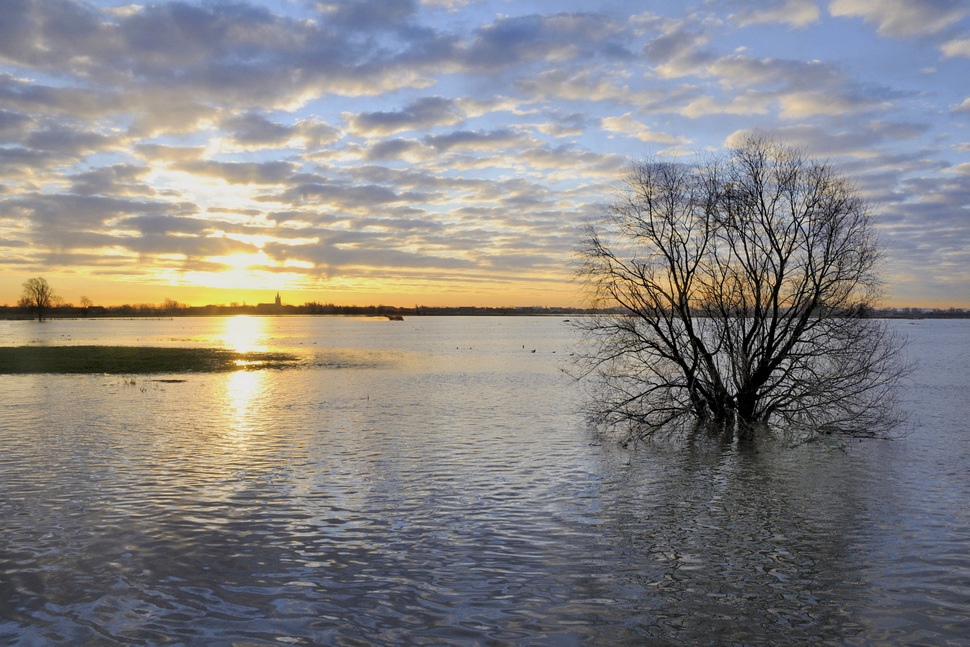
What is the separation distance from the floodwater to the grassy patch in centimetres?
2848

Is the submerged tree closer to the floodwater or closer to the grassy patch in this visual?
the floodwater

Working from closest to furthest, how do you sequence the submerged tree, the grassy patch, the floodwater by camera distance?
the floodwater → the submerged tree → the grassy patch

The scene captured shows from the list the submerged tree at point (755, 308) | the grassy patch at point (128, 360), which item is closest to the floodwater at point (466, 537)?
the submerged tree at point (755, 308)

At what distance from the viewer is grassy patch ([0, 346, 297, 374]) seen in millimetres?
55656

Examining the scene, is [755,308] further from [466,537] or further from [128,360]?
[128,360]

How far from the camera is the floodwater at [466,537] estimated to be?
34.3ft

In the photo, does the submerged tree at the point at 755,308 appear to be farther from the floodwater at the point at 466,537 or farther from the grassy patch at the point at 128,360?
the grassy patch at the point at 128,360

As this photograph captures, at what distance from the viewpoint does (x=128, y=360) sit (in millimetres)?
63062

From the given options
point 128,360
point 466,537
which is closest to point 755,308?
point 466,537

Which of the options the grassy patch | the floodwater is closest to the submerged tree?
the floodwater

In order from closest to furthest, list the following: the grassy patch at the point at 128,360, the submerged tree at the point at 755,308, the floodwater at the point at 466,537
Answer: the floodwater at the point at 466,537 → the submerged tree at the point at 755,308 → the grassy patch at the point at 128,360

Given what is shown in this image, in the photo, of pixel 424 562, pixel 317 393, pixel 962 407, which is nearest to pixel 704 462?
pixel 424 562

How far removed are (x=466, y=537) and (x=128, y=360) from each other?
191 ft

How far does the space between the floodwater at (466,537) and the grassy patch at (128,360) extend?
2848 centimetres
